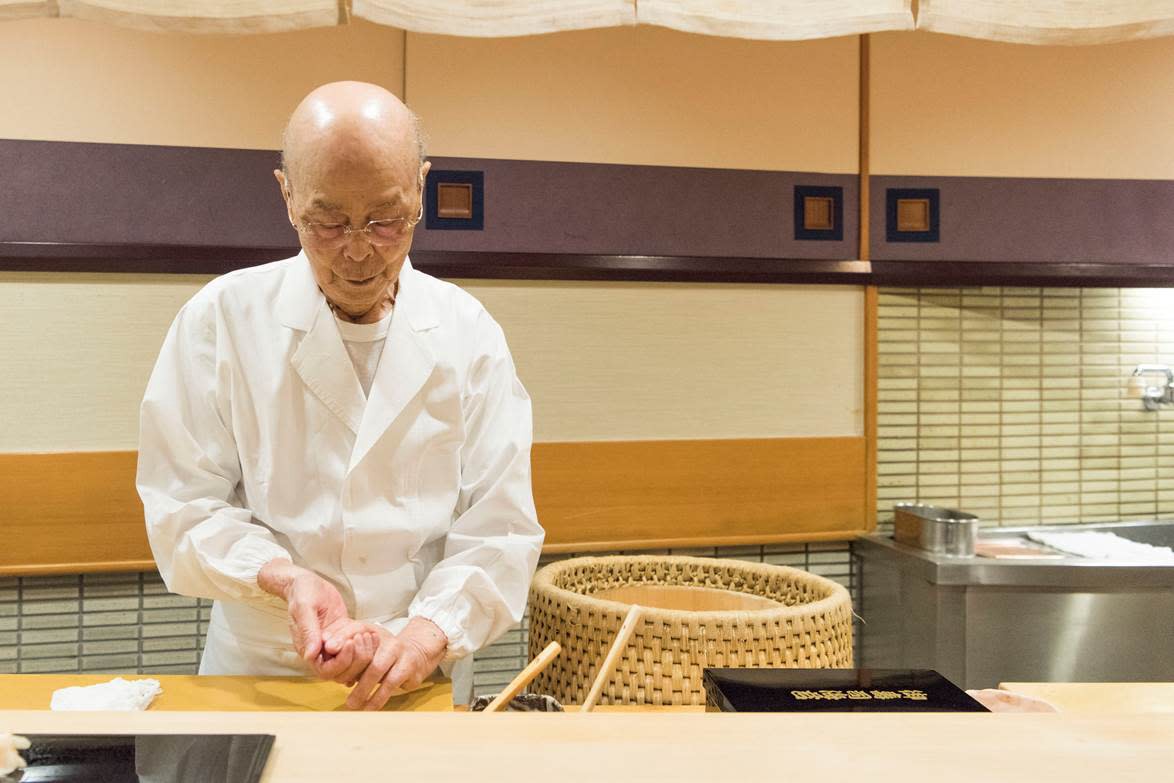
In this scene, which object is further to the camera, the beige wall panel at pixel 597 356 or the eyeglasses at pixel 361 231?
the beige wall panel at pixel 597 356

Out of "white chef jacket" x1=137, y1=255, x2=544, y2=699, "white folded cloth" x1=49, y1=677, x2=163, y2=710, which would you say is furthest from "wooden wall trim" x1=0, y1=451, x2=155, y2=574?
"white folded cloth" x1=49, y1=677, x2=163, y2=710

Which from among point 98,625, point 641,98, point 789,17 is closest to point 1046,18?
point 789,17

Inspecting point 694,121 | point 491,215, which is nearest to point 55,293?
point 491,215

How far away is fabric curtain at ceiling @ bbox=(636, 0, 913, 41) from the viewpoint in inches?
72.7

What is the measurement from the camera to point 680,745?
0.72 m

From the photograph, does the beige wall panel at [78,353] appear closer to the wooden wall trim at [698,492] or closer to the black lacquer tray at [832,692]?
the wooden wall trim at [698,492]

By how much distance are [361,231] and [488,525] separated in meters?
0.56

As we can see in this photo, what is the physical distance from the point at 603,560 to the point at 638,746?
59.6 inches

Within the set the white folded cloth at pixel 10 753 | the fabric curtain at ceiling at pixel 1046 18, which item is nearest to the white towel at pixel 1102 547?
the fabric curtain at ceiling at pixel 1046 18

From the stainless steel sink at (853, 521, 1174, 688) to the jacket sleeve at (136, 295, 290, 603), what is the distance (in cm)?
187

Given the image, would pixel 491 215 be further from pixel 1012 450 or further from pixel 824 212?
pixel 1012 450

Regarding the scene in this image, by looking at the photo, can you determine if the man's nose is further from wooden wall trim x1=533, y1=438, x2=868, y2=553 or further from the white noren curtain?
wooden wall trim x1=533, y1=438, x2=868, y2=553

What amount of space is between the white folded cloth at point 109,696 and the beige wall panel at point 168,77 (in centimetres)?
174

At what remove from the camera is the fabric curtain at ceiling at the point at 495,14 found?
1.79 m
